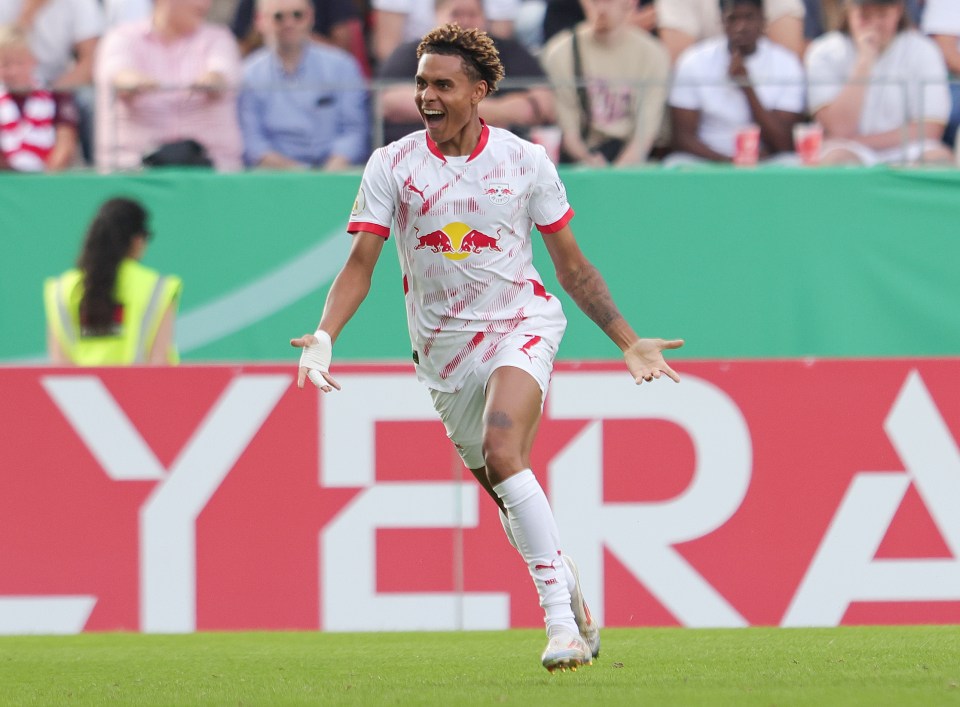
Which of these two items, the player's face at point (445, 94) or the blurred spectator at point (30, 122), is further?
the blurred spectator at point (30, 122)

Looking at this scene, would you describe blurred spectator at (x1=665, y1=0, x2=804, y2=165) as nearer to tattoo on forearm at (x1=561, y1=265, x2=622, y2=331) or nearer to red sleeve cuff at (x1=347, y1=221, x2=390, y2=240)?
tattoo on forearm at (x1=561, y1=265, x2=622, y2=331)

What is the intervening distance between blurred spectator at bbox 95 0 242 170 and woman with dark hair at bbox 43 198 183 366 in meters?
1.24

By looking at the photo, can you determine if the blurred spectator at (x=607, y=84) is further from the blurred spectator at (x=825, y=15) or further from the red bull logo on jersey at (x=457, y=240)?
the red bull logo on jersey at (x=457, y=240)

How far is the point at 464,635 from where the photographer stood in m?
7.61

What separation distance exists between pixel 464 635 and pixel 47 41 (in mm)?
5466

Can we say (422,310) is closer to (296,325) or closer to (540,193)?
(540,193)

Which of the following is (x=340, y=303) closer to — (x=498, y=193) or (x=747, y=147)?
(x=498, y=193)

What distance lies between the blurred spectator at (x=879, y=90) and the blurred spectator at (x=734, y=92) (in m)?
0.20

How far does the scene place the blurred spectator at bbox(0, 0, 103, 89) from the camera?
35.6 feet

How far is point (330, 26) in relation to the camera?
1082cm

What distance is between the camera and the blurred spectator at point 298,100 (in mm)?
9836

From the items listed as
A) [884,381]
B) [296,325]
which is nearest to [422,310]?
[884,381]

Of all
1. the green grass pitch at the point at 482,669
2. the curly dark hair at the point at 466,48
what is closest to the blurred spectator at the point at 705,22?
the green grass pitch at the point at 482,669

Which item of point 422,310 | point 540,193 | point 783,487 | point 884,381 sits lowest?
point 783,487
